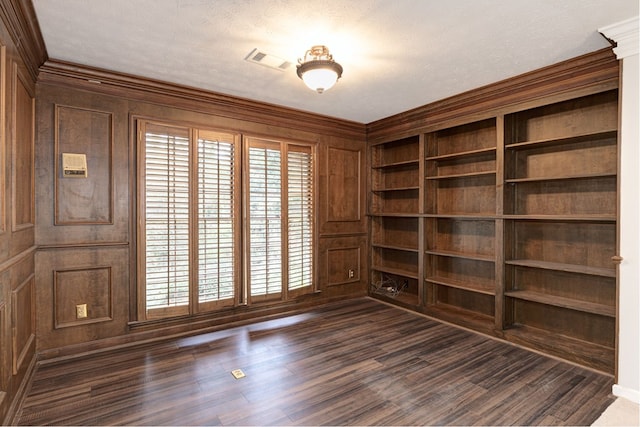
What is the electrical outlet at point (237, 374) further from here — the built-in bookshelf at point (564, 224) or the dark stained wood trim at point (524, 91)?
the dark stained wood trim at point (524, 91)

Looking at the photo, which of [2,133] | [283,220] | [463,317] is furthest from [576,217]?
[2,133]

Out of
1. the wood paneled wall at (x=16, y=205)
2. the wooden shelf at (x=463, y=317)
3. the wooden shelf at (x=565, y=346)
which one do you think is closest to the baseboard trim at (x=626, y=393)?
the wooden shelf at (x=565, y=346)

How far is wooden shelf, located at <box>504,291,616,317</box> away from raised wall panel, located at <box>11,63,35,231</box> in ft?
14.1

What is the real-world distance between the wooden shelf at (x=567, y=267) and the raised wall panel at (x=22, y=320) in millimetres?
4176

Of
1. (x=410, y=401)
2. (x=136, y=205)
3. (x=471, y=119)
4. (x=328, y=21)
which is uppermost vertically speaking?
(x=328, y=21)

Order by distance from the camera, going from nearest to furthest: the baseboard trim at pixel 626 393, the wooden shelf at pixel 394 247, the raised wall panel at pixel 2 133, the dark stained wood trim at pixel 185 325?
the raised wall panel at pixel 2 133 < the baseboard trim at pixel 626 393 < the dark stained wood trim at pixel 185 325 < the wooden shelf at pixel 394 247

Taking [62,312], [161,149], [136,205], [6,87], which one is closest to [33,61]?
[6,87]

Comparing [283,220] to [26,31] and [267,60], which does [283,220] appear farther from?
[26,31]

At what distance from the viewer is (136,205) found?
330cm

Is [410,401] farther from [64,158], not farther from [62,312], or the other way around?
[64,158]

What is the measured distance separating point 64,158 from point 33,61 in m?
0.79

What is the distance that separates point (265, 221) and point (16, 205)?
2.28m

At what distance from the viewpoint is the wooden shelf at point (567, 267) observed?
275cm

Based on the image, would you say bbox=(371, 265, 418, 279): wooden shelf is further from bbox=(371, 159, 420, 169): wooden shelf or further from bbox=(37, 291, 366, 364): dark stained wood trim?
bbox=(371, 159, 420, 169): wooden shelf
